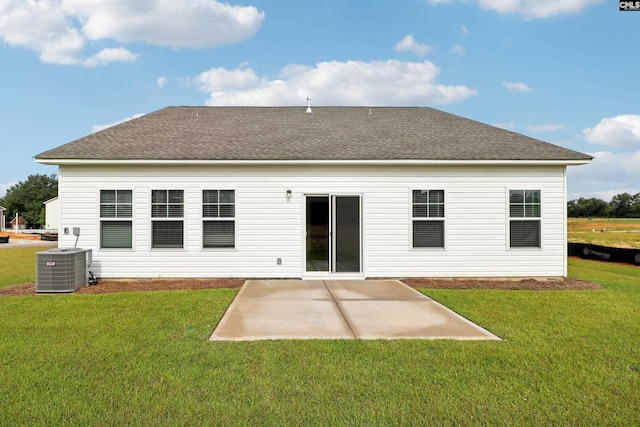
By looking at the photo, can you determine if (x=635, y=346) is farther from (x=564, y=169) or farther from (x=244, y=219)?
(x=244, y=219)

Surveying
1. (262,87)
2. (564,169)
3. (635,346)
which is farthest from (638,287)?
(262,87)

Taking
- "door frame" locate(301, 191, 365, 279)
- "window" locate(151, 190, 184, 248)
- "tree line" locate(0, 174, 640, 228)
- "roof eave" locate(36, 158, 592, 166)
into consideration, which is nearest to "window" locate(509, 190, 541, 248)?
"roof eave" locate(36, 158, 592, 166)

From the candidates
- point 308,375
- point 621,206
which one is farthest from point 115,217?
point 621,206

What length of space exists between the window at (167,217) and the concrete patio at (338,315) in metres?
2.43

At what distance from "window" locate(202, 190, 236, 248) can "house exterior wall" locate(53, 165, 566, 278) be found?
14 cm

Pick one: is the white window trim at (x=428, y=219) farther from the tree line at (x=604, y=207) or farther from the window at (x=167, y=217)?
the tree line at (x=604, y=207)

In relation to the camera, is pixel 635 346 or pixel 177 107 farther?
pixel 177 107

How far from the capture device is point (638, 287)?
875cm

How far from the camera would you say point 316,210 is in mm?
9562

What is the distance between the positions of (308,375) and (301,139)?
7.80 m

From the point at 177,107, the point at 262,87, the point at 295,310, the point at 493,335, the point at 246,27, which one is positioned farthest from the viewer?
the point at 262,87

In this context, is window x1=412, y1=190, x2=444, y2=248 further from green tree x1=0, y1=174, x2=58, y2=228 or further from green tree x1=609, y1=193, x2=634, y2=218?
green tree x1=609, y1=193, x2=634, y2=218

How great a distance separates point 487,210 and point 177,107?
1121 centimetres

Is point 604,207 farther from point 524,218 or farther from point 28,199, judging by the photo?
point 28,199
